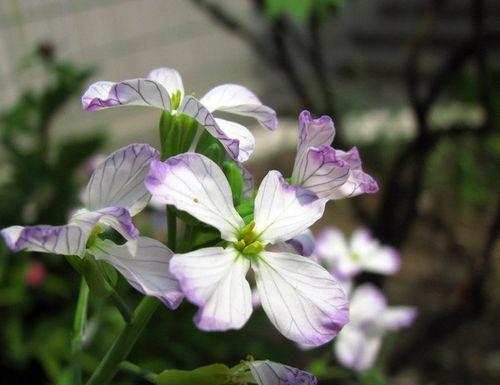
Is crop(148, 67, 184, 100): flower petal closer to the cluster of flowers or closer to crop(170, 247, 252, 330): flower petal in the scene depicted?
the cluster of flowers

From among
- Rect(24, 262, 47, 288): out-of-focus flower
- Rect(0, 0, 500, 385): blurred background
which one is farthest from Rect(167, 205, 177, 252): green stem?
Rect(24, 262, 47, 288): out-of-focus flower

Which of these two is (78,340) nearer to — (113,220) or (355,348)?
(113,220)

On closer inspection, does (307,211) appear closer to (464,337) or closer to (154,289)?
Result: (154,289)

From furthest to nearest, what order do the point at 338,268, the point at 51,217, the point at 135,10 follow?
1. the point at 135,10
2. the point at 51,217
3. the point at 338,268

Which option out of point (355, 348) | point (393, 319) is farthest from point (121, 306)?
point (393, 319)

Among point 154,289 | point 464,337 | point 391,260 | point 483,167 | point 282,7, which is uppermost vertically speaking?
point 154,289

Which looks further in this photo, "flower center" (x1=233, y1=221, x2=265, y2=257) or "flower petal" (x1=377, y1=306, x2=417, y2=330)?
"flower petal" (x1=377, y1=306, x2=417, y2=330)

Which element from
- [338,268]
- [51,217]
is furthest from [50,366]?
[338,268]
